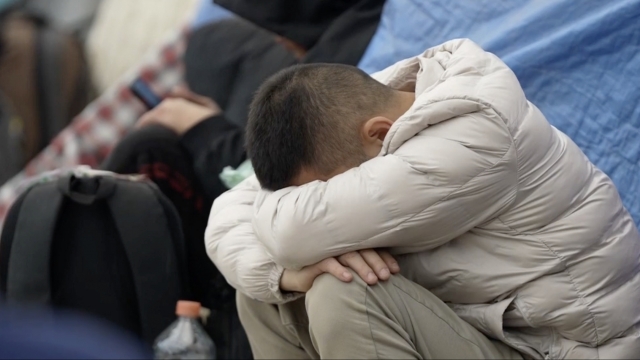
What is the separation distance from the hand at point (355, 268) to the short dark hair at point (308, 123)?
111mm

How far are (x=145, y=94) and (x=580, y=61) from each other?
1142 mm

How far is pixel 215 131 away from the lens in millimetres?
1773

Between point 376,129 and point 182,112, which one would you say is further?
point 182,112

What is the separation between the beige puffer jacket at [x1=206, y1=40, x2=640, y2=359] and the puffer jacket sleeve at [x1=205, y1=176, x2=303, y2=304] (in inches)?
1.8

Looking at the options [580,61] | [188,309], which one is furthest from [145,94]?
[580,61]

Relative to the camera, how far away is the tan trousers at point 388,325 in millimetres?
1101

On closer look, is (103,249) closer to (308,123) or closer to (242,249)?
(242,249)

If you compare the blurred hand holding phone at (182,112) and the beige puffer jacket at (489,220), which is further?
the blurred hand holding phone at (182,112)

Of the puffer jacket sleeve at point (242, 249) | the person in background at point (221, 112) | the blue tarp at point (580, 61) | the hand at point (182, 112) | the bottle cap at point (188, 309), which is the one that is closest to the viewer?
the puffer jacket sleeve at point (242, 249)

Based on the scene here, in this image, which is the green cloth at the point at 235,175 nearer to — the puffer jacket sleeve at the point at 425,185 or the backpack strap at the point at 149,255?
the backpack strap at the point at 149,255

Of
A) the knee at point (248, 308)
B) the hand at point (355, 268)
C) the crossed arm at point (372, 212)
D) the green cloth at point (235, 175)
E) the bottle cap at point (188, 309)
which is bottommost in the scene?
the bottle cap at point (188, 309)

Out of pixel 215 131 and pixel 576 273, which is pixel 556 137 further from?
pixel 215 131

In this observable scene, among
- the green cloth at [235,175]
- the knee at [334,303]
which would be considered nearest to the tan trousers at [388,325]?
the knee at [334,303]

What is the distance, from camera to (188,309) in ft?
5.07
